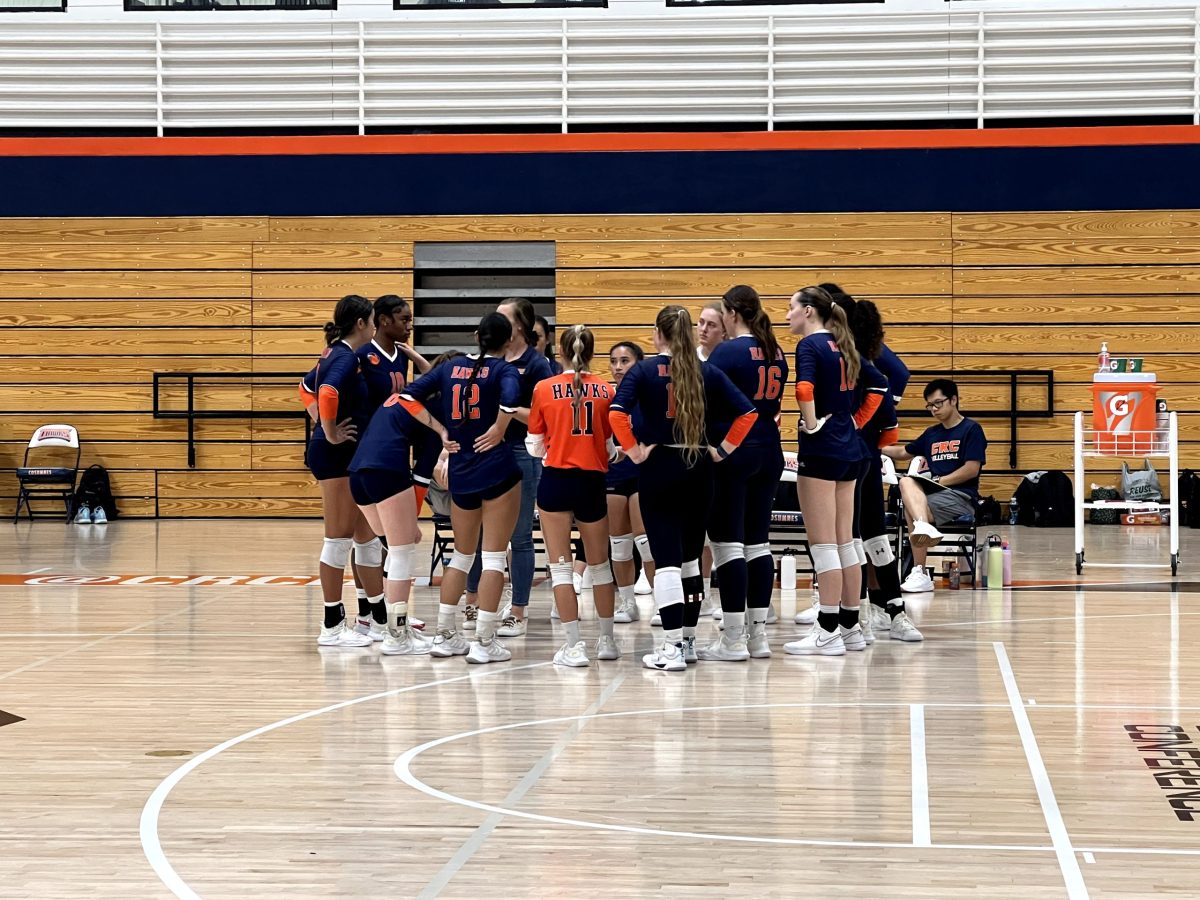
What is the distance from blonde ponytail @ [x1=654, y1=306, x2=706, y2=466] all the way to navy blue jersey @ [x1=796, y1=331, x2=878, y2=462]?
61 cm

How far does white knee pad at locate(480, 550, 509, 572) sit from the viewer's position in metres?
6.28

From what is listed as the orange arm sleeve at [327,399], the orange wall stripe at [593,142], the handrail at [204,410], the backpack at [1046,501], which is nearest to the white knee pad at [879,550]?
the orange arm sleeve at [327,399]

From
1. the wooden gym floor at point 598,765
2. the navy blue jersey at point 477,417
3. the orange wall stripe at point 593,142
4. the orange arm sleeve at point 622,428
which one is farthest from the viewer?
the orange wall stripe at point 593,142

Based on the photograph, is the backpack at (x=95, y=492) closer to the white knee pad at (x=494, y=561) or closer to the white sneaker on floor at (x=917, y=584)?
the white sneaker on floor at (x=917, y=584)

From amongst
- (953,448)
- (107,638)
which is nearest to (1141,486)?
(953,448)

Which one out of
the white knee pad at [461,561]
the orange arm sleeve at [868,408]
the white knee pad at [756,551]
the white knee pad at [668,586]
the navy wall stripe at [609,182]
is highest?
the navy wall stripe at [609,182]

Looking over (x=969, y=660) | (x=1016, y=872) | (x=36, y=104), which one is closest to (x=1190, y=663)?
(x=969, y=660)

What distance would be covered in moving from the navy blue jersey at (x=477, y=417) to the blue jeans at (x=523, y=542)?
0.73 metres

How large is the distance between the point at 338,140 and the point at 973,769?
1102cm

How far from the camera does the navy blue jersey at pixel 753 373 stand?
6.39 m

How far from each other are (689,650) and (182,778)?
2.68 metres

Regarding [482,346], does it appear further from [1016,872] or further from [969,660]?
[1016,872]

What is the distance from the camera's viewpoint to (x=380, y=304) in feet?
22.4

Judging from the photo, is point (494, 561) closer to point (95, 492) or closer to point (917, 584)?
point (917, 584)
